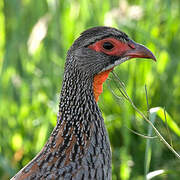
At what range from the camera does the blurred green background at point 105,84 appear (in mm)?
4434

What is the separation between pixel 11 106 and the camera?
193 inches

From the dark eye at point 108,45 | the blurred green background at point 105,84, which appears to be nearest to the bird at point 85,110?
the dark eye at point 108,45

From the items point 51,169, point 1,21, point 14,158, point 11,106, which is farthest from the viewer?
point 1,21

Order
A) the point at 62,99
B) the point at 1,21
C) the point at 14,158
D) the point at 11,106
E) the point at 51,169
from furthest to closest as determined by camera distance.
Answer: the point at 1,21 → the point at 11,106 → the point at 14,158 → the point at 62,99 → the point at 51,169

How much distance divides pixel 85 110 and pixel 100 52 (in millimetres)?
349

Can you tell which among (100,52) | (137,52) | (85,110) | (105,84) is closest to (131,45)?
(137,52)

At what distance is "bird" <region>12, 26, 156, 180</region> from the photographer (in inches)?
118

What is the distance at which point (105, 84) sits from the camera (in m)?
4.25

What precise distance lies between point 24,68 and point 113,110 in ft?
3.22

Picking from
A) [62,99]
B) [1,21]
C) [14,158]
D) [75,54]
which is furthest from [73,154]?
[1,21]

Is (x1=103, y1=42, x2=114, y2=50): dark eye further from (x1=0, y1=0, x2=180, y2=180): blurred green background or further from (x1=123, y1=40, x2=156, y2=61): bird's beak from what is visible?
(x1=0, y1=0, x2=180, y2=180): blurred green background

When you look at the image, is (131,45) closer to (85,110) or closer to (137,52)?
(137,52)

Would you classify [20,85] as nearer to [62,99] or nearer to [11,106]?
[11,106]

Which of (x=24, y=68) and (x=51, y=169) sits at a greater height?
(x=24, y=68)
